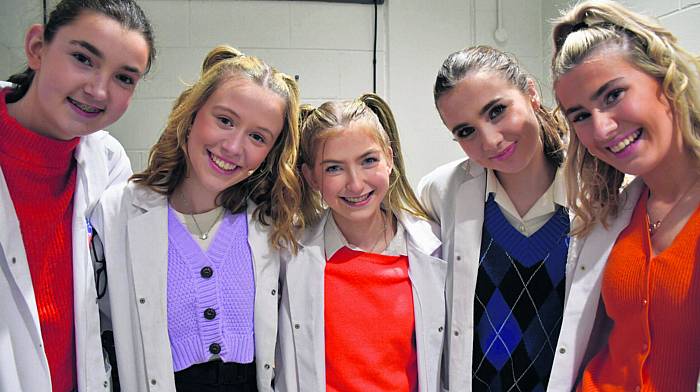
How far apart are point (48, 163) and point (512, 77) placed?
130cm

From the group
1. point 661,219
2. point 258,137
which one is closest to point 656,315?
point 661,219

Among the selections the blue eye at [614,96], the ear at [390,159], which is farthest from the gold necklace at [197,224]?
the blue eye at [614,96]

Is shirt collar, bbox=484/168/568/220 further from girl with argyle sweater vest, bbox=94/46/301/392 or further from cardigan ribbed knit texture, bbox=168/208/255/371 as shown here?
cardigan ribbed knit texture, bbox=168/208/255/371

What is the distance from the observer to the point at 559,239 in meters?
1.51

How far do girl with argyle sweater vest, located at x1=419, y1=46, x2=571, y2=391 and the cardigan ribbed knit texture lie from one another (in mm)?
607

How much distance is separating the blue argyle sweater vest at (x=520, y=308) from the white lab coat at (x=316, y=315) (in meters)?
0.13

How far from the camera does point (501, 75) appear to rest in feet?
4.91

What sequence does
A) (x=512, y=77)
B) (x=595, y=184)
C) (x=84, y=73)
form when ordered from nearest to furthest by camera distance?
(x=84, y=73)
(x=595, y=184)
(x=512, y=77)

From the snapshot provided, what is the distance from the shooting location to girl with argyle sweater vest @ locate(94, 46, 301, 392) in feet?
4.70

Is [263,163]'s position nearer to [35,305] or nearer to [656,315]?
[35,305]

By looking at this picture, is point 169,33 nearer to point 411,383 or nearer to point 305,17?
point 305,17

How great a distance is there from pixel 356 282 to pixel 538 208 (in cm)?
58

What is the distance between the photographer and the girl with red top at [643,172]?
1.12 metres

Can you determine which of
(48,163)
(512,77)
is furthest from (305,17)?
(48,163)
